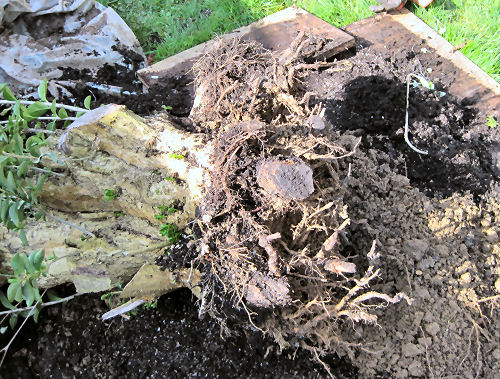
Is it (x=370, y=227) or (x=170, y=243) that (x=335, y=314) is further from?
(x=170, y=243)

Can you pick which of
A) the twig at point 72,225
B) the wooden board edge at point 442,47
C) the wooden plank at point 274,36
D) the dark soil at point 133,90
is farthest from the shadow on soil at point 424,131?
the twig at point 72,225

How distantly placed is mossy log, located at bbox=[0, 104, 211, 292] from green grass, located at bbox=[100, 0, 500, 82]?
4.90 feet

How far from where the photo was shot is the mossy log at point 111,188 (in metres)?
1.79

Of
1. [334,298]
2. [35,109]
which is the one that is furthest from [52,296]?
[334,298]

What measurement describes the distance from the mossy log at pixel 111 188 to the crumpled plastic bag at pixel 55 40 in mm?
1140

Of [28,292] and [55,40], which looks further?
[55,40]

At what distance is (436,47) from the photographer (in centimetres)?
279

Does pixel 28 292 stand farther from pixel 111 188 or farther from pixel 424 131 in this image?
pixel 424 131

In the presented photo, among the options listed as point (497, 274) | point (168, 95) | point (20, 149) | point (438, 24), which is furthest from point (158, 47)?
point (497, 274)

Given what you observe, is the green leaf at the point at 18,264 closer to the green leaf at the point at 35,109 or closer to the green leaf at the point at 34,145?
the green leaf at the point at 34,145

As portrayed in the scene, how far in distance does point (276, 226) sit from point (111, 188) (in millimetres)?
694

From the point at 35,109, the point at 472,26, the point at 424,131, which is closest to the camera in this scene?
the point at 35,109

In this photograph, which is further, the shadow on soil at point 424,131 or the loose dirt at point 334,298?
the shadow on soil at point 424,131

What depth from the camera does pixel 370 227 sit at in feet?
6.65
